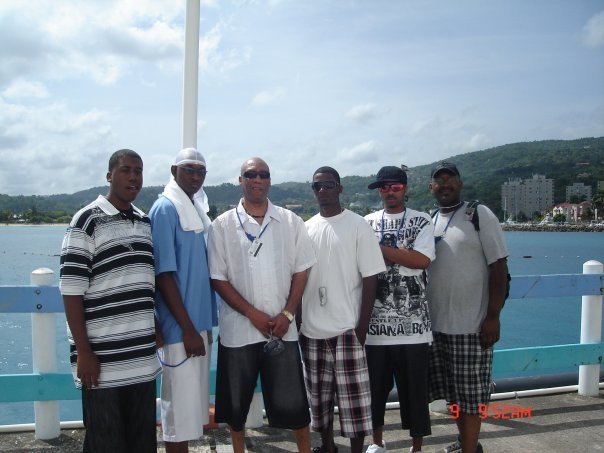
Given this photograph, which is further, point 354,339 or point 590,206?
point 590,206

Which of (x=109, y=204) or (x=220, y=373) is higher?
(x=109, y=204)

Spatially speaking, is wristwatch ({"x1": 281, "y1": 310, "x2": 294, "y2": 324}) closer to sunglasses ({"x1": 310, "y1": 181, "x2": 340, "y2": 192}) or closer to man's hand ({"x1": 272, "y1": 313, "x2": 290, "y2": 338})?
man's hand ({"x1": 272, "y1": 313, "x2": 290, "y2": 338})

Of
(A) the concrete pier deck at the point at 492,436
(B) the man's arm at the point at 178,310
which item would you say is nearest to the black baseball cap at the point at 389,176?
(B) the man's arm at the point at 178,310

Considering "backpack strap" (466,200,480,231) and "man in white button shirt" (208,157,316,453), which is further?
"backpack strap" (466,200,480,231)

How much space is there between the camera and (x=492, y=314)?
3.52 meters

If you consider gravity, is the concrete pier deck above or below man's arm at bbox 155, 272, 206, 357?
below

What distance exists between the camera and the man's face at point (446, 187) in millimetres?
3660

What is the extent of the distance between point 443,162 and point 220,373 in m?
2.02

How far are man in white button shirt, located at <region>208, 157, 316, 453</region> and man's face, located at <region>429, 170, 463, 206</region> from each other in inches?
39.6

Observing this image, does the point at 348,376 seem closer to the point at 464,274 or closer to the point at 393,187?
the point at 464,274

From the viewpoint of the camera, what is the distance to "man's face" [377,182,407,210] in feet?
11.8

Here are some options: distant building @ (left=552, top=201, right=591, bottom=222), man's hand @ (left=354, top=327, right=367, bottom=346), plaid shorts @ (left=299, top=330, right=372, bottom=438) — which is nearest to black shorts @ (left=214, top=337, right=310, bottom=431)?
plaid shorts @ (left=299, top=330, right=372, bottom=438)

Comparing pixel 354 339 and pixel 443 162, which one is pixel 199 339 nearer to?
pixel 354 339

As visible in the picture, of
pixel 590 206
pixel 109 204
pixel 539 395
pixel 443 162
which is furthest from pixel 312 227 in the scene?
pixel 590 206
